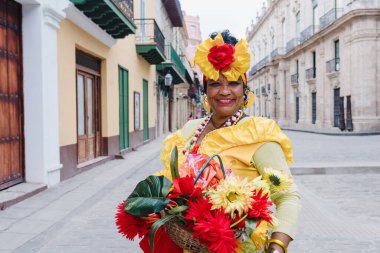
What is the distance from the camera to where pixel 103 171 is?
9.54m

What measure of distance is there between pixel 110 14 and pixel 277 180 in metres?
9.19

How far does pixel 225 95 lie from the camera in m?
1.87

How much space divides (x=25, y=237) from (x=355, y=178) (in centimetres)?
692

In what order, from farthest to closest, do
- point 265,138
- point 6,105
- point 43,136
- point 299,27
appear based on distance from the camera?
point 299,27, point 43,136, point 6,105, point 265,138

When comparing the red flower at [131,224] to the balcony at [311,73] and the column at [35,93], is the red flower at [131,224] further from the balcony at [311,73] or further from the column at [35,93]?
the balcony at [311,73]

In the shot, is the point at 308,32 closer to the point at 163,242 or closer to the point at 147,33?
the point at 147,33

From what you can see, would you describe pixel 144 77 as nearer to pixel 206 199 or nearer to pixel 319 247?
pixel 319 247

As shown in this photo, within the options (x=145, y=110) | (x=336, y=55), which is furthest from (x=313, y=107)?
(x=145, y=110)

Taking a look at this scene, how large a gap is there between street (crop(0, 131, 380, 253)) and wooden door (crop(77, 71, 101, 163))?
141cm

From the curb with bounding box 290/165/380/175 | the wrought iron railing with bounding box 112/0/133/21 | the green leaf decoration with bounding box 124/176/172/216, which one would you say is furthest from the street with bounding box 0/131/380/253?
the wrought iron railing with bounding box 112/0/133/21

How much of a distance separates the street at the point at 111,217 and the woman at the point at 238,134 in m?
2.75

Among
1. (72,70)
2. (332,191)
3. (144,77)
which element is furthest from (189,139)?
(144,77)

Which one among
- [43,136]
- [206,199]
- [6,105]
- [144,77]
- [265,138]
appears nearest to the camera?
[206,199]

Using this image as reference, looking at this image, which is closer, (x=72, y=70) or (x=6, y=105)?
(x=6, y=105)
